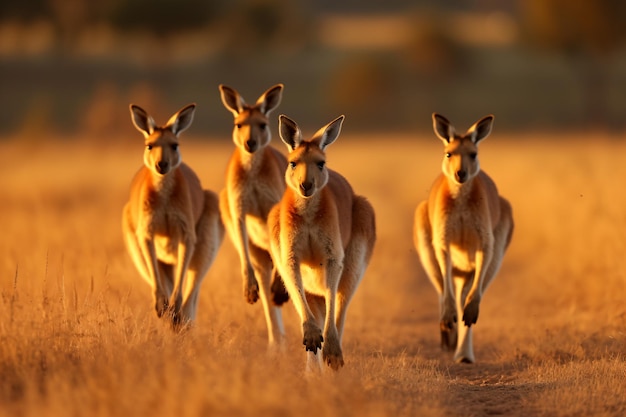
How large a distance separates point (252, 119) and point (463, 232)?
205 centimetres

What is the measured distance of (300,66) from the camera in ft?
201

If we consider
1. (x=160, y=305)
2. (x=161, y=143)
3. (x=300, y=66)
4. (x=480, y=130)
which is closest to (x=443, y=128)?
(x=480, y=130)

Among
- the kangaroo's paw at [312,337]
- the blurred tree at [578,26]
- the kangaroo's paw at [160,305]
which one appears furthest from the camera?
the blurred tree at [578,26]

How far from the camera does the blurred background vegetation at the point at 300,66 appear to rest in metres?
45.9

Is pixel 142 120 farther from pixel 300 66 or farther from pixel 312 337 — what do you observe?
pixel 300 66

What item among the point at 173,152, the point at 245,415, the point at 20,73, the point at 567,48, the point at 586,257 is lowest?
the point at 245,415

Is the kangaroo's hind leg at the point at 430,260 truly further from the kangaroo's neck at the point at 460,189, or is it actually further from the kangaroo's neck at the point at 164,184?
the kangaroo's neck at the point at 164,184

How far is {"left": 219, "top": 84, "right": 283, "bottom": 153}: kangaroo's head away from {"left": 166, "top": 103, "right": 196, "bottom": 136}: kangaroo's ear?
333mm

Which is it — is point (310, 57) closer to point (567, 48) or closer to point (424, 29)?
point (424, 29)

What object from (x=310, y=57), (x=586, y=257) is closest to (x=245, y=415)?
(x=586, y=257)

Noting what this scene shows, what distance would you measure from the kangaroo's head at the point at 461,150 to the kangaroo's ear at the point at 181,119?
2.10 m

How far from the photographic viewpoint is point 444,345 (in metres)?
9.11

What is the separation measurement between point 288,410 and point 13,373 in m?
1.87

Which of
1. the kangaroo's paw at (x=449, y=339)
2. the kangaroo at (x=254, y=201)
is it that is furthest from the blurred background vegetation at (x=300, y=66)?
the kangaroo at (x=254, y=201)
